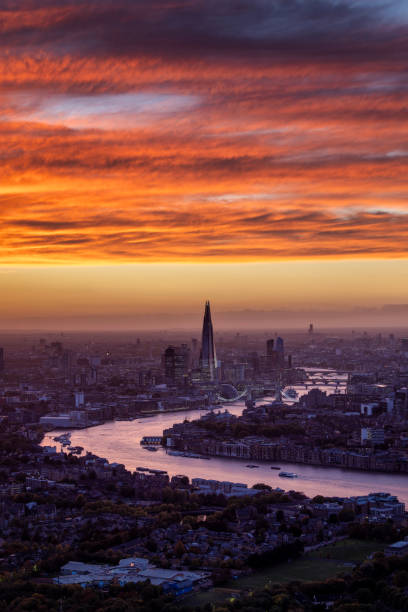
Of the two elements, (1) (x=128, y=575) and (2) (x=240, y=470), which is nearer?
(1) (x=128, y=575)

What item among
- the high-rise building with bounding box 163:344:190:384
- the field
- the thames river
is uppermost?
the high-rise building with bounding box 163:344:190:384

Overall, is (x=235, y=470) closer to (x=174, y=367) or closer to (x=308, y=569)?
(x=308, y=569)

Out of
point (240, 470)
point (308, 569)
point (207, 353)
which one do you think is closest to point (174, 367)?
point (207, 353)

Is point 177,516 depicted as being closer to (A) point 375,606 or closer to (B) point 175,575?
(B) point 175,575

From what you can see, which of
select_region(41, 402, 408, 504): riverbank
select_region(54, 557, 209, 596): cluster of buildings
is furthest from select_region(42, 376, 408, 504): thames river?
select_region(54, 557, 209, 596): cluster of buildings

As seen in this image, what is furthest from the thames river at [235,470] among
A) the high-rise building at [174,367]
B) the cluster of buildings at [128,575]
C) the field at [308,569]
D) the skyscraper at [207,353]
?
the skyscraper at [207,353]

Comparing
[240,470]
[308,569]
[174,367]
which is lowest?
[308,569]

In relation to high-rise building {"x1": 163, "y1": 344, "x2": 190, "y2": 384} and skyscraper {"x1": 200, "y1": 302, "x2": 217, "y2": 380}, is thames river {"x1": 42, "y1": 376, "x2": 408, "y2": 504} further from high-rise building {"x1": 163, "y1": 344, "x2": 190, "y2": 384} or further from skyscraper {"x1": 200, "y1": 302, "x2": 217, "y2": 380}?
skyscraper {"x1": 200, "y1": 302, "x2": 217, "y2": 380}
